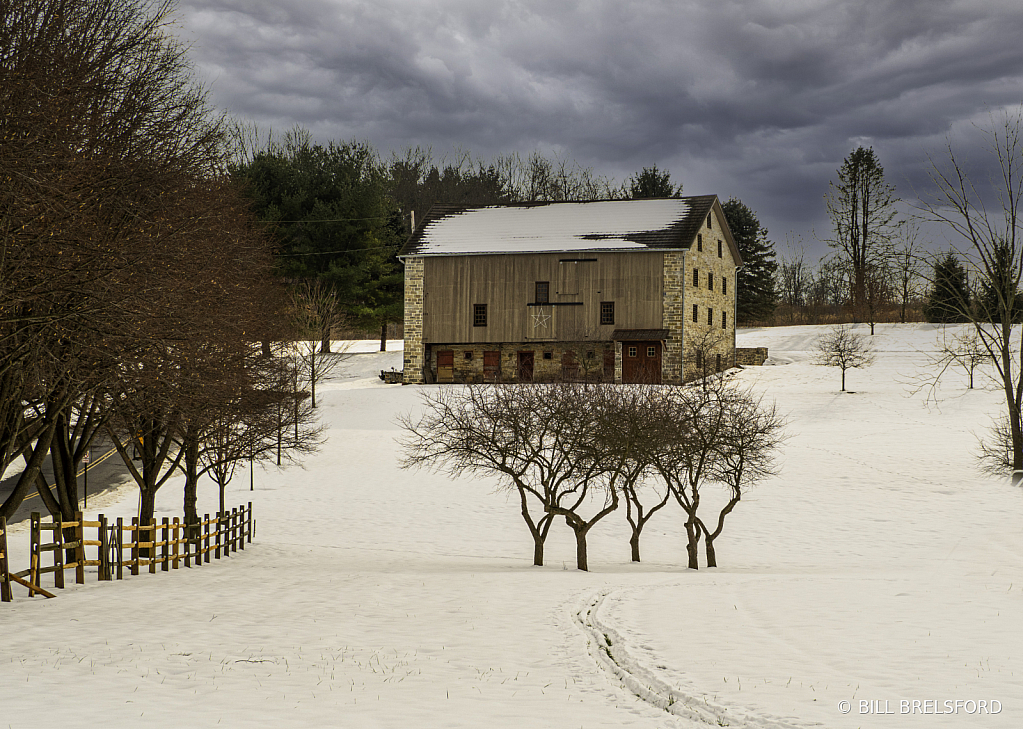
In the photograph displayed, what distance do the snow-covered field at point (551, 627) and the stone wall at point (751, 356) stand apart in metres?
26.4

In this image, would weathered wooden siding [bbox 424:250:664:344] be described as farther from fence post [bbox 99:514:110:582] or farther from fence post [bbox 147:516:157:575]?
fence post [bbox 99:514:110:582]

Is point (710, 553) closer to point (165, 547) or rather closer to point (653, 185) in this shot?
point (165, 547)

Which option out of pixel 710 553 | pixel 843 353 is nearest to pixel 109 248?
pixel 710 553

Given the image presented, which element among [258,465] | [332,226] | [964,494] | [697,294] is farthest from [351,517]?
[332,226]

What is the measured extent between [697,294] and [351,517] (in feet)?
87.3

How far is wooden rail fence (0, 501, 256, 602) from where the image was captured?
12.8 metres

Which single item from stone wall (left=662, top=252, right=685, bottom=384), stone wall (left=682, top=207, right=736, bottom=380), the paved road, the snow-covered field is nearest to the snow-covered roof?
stone wall (left=662, top=252, right=685, bottom=384)

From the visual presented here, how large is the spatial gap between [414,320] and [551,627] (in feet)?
119

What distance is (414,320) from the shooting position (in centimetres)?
4641

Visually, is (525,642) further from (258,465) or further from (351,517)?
(258,465)

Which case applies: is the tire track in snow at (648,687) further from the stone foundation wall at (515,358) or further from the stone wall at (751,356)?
the stone wall at (751,356)

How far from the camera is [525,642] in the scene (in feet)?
33.9

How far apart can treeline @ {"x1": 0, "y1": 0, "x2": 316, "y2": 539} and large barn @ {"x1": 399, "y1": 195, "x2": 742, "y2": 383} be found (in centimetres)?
2575

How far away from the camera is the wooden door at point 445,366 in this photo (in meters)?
46.7
